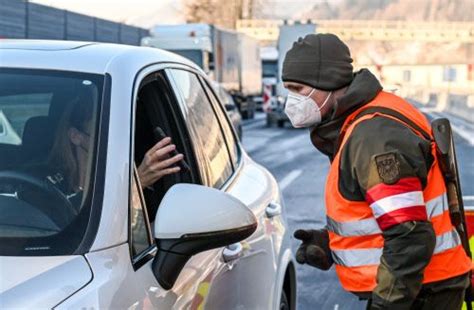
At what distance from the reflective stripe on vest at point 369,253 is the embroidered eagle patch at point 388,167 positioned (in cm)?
28

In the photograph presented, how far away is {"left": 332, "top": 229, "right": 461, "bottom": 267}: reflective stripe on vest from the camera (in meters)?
2.96

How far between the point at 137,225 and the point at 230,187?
1.17 meters

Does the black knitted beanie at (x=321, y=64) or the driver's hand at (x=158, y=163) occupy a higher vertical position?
the black knitted beanie at (x=321, y=64)

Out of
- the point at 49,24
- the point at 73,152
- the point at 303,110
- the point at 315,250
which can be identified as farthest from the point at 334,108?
the point at 49,24

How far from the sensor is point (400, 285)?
2.82 meters

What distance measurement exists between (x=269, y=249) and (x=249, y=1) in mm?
83201

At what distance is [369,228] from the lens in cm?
292

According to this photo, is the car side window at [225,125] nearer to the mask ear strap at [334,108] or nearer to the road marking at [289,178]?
the mask ear strap at [334,108]

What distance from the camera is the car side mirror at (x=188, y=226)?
244 centimetres

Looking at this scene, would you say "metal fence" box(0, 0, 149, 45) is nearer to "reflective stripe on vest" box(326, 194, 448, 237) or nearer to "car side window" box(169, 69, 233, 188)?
"car side window" box(169, 69, 233, 188)

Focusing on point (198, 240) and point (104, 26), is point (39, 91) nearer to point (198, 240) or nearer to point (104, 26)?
point (198, 240)

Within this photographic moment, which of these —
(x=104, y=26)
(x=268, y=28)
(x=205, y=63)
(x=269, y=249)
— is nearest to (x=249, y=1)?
(x=268, y=28)

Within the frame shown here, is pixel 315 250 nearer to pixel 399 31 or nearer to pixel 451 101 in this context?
pixel 451 101

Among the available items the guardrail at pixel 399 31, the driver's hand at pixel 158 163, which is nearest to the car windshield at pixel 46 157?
the driver's hand at pixel 158 163
